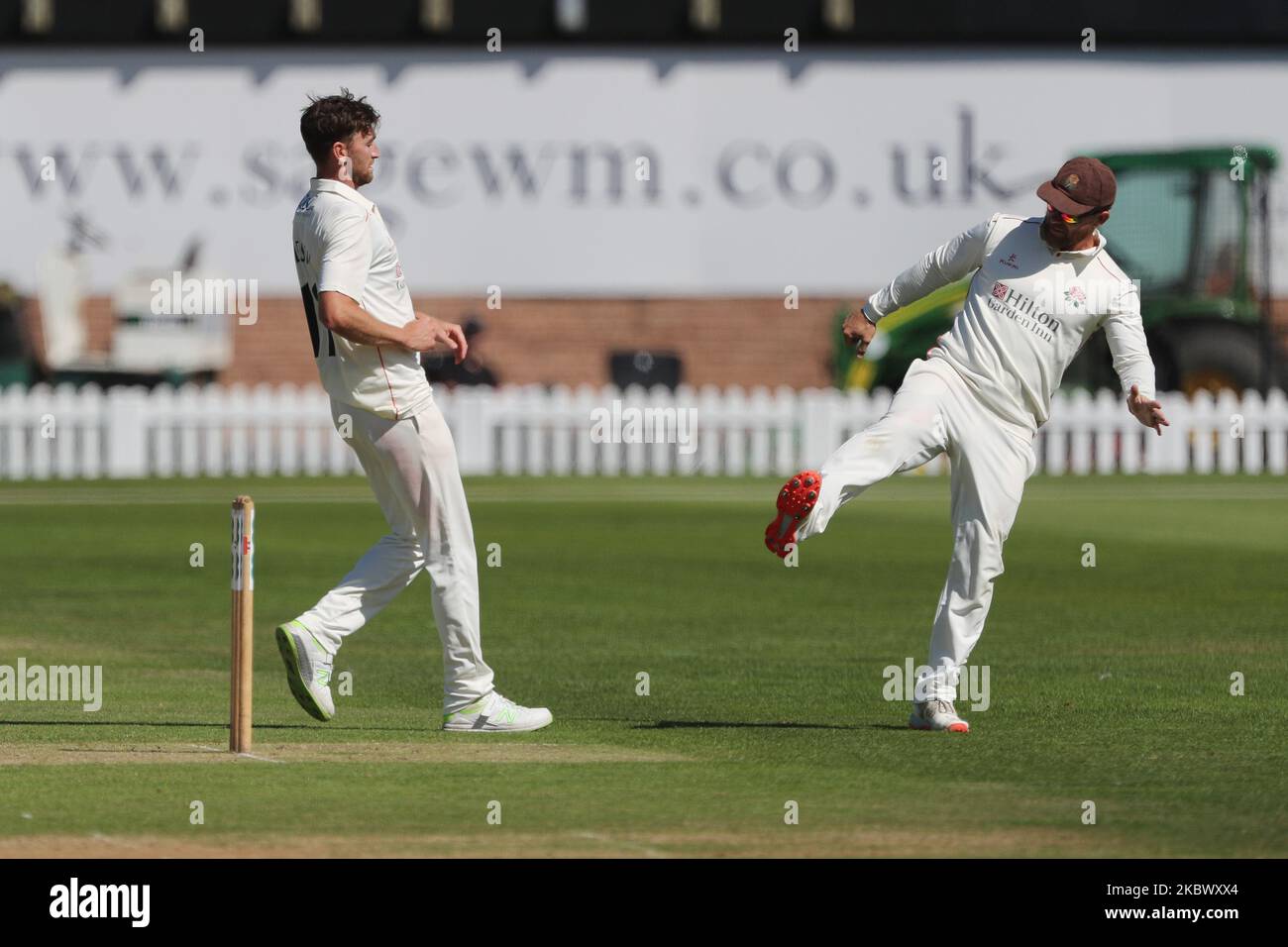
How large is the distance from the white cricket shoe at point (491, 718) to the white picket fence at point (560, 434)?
63.3 feet

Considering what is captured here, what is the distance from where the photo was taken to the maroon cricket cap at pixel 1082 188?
8.98 meters

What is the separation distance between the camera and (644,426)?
29984 mm

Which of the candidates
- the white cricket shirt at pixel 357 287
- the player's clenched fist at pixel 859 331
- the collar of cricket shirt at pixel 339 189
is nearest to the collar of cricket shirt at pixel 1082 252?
the player's clenched fist at pixel 859 331

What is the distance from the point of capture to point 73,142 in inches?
1467

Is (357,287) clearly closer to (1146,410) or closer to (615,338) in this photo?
(1146,410)

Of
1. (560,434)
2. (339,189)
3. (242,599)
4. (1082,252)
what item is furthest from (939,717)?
(560,434)

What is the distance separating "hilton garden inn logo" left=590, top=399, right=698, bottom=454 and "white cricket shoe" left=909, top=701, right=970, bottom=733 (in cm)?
1973

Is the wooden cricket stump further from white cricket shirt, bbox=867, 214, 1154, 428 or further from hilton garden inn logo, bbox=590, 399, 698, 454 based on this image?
hilton garden inn logo, bbox=590, 399, 698, 454

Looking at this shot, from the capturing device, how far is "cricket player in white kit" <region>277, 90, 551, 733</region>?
28.5ft

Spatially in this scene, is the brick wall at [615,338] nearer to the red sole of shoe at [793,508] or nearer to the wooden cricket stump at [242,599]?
the red sole of shoe at [793,508]
